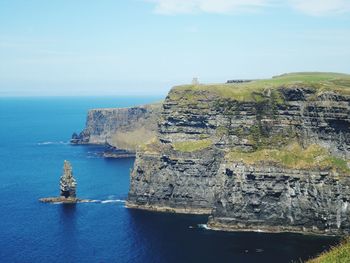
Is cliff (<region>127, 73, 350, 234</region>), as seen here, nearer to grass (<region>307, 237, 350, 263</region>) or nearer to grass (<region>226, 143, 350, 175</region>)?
grass (<region>226, 143, 350, 175</region>)

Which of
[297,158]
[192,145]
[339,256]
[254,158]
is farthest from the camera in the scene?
[192,145]

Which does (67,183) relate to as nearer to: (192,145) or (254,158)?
(192,145)

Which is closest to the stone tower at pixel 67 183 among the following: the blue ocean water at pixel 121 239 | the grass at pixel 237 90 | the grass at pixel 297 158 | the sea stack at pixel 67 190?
the sea stack at pixel 67 190

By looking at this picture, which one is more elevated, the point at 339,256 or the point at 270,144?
the point at 339,256

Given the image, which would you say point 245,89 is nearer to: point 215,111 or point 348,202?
point 215,111

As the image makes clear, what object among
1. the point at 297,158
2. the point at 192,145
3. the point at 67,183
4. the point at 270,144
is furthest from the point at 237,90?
the point at 67,183

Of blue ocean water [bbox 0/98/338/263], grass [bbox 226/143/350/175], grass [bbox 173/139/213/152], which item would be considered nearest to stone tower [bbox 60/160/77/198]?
blue ocean water [bbox 0/98/338/263]
